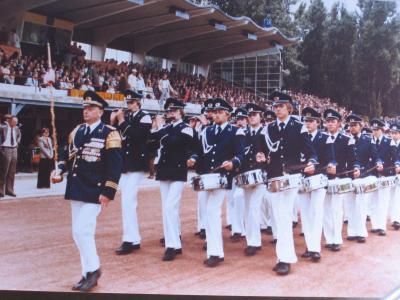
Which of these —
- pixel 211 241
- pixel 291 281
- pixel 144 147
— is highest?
pixel 144 147

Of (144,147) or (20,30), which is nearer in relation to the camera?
(144,147)

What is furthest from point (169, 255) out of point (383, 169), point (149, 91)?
point (383, 169)

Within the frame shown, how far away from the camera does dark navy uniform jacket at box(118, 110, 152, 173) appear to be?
421 centimetres

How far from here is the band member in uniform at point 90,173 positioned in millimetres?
3350

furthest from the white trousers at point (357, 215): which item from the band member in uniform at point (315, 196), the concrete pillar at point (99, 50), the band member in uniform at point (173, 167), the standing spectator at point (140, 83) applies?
the concrete pillar at point (99, 50)

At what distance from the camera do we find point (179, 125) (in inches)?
166

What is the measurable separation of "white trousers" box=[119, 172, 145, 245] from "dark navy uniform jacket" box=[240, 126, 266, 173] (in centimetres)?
102

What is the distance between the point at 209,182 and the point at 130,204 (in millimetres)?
760

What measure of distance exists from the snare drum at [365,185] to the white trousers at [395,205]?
25cm

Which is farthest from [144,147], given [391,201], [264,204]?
[391,201]

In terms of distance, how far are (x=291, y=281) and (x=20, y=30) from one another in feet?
14.7

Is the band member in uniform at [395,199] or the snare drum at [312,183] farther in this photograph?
the band member in uniform at [395,199]

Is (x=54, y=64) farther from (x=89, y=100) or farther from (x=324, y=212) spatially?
(x=324, y=212)

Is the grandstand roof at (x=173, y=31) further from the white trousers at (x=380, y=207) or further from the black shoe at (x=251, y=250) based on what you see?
the white trousers at (x=380, y=207)
